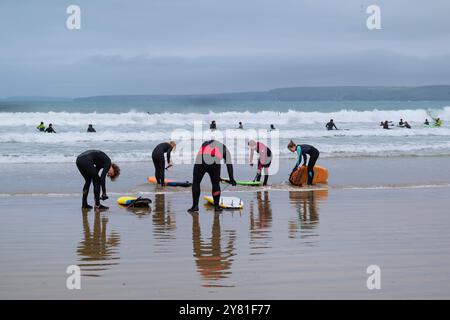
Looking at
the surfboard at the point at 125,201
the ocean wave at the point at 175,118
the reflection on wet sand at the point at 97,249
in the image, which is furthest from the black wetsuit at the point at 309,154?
the ocean wave at the point at 175,118

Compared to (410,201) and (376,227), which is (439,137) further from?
(376,227)

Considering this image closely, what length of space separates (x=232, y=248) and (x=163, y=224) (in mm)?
2486

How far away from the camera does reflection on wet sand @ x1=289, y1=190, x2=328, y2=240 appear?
10158 millimetres

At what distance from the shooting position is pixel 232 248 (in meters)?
9.02

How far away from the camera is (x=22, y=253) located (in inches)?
342

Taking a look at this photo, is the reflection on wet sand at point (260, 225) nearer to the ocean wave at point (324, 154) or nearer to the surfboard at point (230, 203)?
the surfboard at point (230, 203)

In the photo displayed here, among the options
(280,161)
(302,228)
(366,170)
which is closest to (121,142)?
(280,161)

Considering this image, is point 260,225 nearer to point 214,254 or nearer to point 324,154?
point 214,254

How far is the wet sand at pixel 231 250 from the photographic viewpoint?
22.5ft

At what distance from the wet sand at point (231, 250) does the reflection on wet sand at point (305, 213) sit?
0.10ft

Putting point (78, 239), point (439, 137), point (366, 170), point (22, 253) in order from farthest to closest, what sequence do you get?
point (439, 137)
point (366, 170)
point (78, 239)
point (22, 253)

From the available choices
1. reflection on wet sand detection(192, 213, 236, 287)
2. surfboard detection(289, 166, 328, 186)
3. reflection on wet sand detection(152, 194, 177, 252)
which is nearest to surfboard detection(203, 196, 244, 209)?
reflection on wet sand detection(152, 194, 177, 252)

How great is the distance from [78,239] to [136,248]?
Result: 1275 millimetres

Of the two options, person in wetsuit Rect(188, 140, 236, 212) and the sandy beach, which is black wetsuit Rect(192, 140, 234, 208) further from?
the sandy beach
